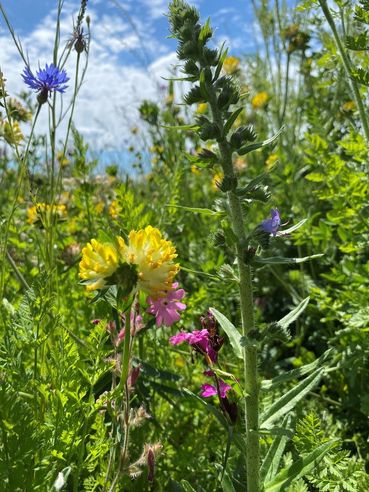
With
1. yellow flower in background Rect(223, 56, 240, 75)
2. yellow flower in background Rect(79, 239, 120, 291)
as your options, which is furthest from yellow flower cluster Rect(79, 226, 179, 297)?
yellow flower in background Rect(223, 56, 240, 75)

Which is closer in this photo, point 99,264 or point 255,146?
point 99,264

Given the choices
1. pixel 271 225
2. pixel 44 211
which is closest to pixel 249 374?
→ pixel 271 225

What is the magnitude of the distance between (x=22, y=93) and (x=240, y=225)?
2559mm

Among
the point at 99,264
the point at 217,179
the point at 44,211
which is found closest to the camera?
the point at 99,264

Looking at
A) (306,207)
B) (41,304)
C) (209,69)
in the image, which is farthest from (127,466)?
(306,207)

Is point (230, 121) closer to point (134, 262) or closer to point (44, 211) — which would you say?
point (134, 262)

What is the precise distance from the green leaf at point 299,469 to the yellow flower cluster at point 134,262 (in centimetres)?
40

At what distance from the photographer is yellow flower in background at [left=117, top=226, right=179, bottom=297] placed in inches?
37.5

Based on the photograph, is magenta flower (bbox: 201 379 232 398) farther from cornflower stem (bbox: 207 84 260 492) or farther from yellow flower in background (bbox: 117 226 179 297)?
yellow flower in background (bbox: 117 226 179 297)

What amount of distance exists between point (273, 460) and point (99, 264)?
58 cm

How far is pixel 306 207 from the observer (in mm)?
2955

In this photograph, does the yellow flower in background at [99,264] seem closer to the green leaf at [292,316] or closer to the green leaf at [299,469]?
the green leaf at [292,316]

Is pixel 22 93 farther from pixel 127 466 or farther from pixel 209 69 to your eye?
pixel 127 466

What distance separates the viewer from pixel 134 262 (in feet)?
3.12
